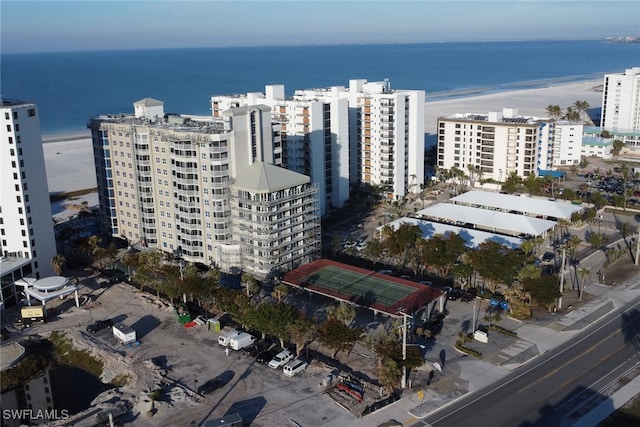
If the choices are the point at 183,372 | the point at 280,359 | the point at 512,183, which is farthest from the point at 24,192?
the point at 512,183

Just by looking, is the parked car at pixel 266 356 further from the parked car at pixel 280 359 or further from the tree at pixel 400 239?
the tree at pixel 400 239

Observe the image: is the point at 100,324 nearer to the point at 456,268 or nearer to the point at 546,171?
the point at 456,268

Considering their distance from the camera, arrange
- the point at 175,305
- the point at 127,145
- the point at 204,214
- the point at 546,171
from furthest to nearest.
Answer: the point at 546,171 < the point at 127,145 < the point at 204,214 < the point at 175,305

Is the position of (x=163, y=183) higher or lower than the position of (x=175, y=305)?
higher

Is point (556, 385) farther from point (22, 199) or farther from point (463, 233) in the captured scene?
point (22, 199)

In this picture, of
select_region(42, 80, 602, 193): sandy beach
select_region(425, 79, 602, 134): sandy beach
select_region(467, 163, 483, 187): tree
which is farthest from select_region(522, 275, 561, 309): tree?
select_region(425, 79, 602, 134): sandy beach

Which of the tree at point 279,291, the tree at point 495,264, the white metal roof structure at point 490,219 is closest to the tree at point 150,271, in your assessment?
the tree at point 279,291

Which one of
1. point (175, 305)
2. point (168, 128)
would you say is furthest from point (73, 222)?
point (175, 305)
